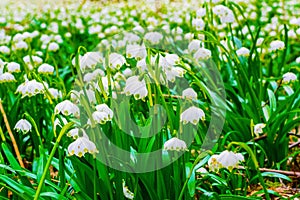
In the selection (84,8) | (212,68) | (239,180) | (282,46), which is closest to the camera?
(239,180)

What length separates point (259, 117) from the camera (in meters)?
2.62

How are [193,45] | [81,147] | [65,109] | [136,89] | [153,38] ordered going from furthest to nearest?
[193,45] → [153,38] → [65,109] → [136,89] → [81,147]

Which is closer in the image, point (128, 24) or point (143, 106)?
point (143, 106)

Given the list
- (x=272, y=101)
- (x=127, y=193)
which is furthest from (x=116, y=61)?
(x=272, y=101)

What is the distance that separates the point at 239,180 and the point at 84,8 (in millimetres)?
8123

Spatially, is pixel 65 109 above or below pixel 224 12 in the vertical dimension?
below

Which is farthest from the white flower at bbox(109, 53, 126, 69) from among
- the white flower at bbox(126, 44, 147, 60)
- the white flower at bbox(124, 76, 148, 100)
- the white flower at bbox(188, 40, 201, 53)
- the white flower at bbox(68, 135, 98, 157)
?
the white flower at bbox(188, 40, 201, 53)

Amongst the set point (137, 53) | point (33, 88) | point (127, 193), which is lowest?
point (127, 193)

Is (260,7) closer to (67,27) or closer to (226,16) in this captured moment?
(67,27)

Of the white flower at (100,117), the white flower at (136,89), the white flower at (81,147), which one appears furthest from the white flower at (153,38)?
the white flower at (81,147)

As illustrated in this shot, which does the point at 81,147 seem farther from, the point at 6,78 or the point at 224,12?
the point at 224,12

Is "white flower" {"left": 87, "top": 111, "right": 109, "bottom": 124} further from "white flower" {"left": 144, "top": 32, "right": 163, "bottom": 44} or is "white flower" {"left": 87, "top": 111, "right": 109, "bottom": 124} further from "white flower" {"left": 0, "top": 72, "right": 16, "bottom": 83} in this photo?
"white flower" {"left": 0, "top": 72, "right": 16, "bottom": 83}

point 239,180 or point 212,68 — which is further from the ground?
point 212,68

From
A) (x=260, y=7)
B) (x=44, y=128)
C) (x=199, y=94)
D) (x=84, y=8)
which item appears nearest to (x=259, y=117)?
(x=199, y=94)
